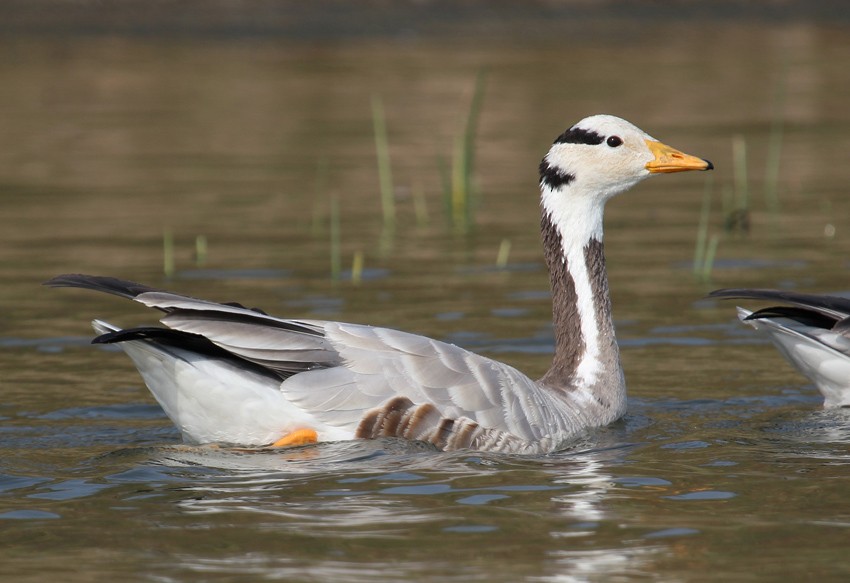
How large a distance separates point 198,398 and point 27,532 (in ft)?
4.66

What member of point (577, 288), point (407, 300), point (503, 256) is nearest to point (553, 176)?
point (577, 288)

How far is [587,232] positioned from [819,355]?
63.8 inches

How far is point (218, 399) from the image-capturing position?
26.9ft

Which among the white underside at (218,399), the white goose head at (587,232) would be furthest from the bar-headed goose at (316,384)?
the white goose head at (587,232)

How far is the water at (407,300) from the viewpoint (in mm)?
6934

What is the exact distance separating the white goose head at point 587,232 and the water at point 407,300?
0.48m

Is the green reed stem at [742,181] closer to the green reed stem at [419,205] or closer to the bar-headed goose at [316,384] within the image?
the green reed stem at [419,205]

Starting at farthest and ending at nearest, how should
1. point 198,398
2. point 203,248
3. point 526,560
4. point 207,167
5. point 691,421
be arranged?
point 207,167 → point 203,248 → point 691,421 → point 198,398 → point 526,560

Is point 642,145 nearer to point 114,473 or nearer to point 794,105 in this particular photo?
point 114,473

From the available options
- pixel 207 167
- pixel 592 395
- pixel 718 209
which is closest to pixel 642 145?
pixel 592 395

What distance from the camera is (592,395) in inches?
370

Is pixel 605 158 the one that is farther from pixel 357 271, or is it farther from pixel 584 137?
pixel 357 271

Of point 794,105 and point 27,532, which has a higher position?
point 794,105

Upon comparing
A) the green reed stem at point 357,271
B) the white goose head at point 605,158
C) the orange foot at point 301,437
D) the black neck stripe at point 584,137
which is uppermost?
the black neck stripe at point 584,137
